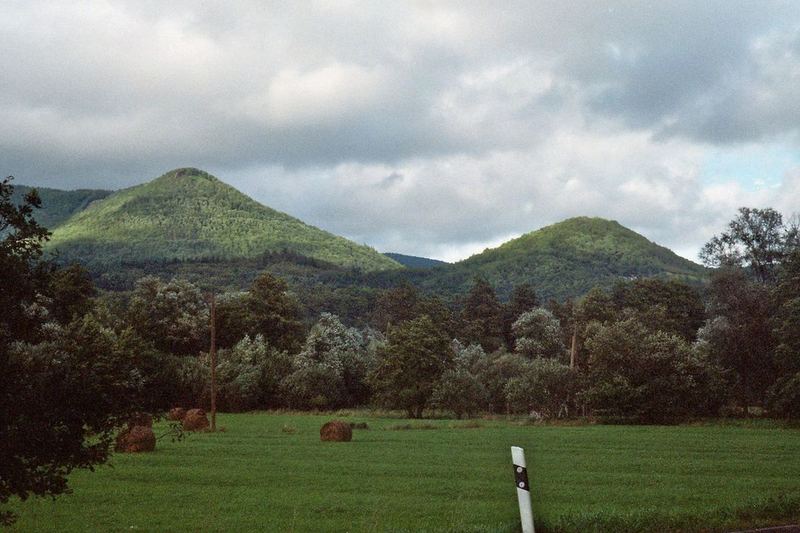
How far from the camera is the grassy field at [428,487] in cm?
1512

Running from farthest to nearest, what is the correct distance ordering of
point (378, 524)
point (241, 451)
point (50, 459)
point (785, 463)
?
point (241, 451) < point (785, 463) < point (378, 524) < point (50, 459)

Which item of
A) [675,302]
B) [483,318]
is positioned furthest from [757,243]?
[483,318]

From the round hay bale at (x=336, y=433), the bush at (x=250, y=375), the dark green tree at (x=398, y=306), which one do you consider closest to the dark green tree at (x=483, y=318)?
the dark green tree at (x=398, y=306)

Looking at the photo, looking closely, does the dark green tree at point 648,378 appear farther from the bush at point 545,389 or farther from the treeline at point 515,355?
the bush at point 545,389

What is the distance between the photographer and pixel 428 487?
23094 millimetres

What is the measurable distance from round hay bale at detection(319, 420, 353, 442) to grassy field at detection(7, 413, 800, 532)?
4.45ft

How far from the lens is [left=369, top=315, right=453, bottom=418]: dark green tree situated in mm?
77750

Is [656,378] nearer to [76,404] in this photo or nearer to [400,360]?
[400,360]

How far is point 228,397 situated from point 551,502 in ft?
236

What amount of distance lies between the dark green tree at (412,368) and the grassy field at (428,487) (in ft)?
109

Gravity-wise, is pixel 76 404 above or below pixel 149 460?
above

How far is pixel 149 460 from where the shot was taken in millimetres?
33000

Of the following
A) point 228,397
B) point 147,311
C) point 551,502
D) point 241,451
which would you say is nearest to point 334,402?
point 228,397

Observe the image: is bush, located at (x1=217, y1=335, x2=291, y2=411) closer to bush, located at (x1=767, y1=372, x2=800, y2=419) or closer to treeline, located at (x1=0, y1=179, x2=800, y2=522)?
treeline, located at (x1=0, y1=179, x2=800, y2=522)
